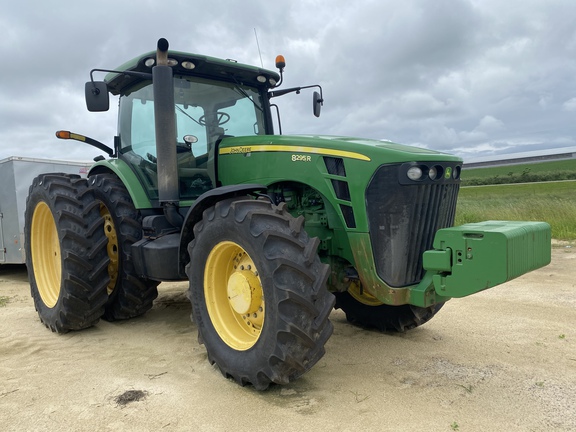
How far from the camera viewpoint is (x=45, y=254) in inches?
209

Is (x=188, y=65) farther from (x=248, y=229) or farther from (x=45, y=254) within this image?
(x=45, y=254)

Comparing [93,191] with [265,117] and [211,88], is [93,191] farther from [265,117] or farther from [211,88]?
[265,117]

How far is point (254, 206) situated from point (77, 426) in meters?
1.72

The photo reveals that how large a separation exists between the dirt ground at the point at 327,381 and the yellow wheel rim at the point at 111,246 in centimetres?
49

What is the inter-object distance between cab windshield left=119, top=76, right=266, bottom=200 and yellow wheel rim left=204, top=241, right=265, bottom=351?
1065 mm

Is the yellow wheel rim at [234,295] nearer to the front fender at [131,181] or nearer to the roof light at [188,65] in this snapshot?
the front fender at [131,181]

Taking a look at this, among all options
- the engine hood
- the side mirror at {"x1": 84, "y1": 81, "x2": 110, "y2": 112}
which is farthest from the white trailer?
the engine hood

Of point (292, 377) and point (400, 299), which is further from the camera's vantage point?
point (400, 299)

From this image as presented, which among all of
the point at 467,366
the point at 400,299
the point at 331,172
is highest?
the point at 331,172

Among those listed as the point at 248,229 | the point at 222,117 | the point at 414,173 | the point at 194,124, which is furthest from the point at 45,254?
the point at 414,173

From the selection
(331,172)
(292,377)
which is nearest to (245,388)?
(292,377)

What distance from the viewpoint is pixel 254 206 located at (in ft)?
10.8

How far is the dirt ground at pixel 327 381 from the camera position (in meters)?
2.85

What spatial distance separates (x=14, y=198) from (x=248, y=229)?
6536mm
